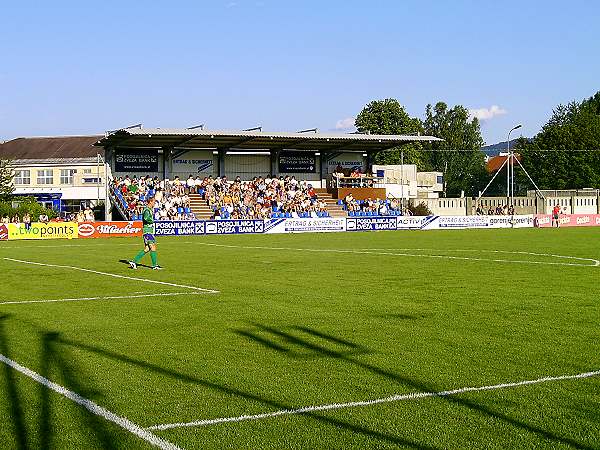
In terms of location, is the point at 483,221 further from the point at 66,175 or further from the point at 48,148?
the point at 48,148

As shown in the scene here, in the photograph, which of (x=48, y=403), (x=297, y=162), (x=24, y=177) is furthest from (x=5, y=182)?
(x=48, y=403)

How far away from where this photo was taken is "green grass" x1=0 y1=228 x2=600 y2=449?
22.8ft

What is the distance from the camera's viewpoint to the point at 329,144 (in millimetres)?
69688

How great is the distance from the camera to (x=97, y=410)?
24.9 ft

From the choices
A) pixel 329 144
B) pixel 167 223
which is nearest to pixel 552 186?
pixel 329 144

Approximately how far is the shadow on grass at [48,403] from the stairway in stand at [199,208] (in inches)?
1935

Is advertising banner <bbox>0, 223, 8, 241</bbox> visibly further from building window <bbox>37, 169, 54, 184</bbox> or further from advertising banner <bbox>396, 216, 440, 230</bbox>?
building window <bbox>37, 169, 54, 184</bbox>

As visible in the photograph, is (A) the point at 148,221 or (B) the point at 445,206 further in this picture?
(B) the point at 445,206

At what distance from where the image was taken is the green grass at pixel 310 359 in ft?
22.8

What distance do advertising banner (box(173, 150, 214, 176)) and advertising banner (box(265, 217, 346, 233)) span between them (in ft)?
40.5

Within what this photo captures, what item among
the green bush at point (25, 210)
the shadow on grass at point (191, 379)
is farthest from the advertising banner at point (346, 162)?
the shadow on grass at point (191, 379)

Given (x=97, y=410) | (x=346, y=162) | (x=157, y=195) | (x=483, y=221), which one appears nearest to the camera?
(x=97, y=410)

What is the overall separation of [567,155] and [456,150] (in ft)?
97.3

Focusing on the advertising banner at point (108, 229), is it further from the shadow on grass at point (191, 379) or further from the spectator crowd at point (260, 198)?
the shadow on grass at point (191, 379)
